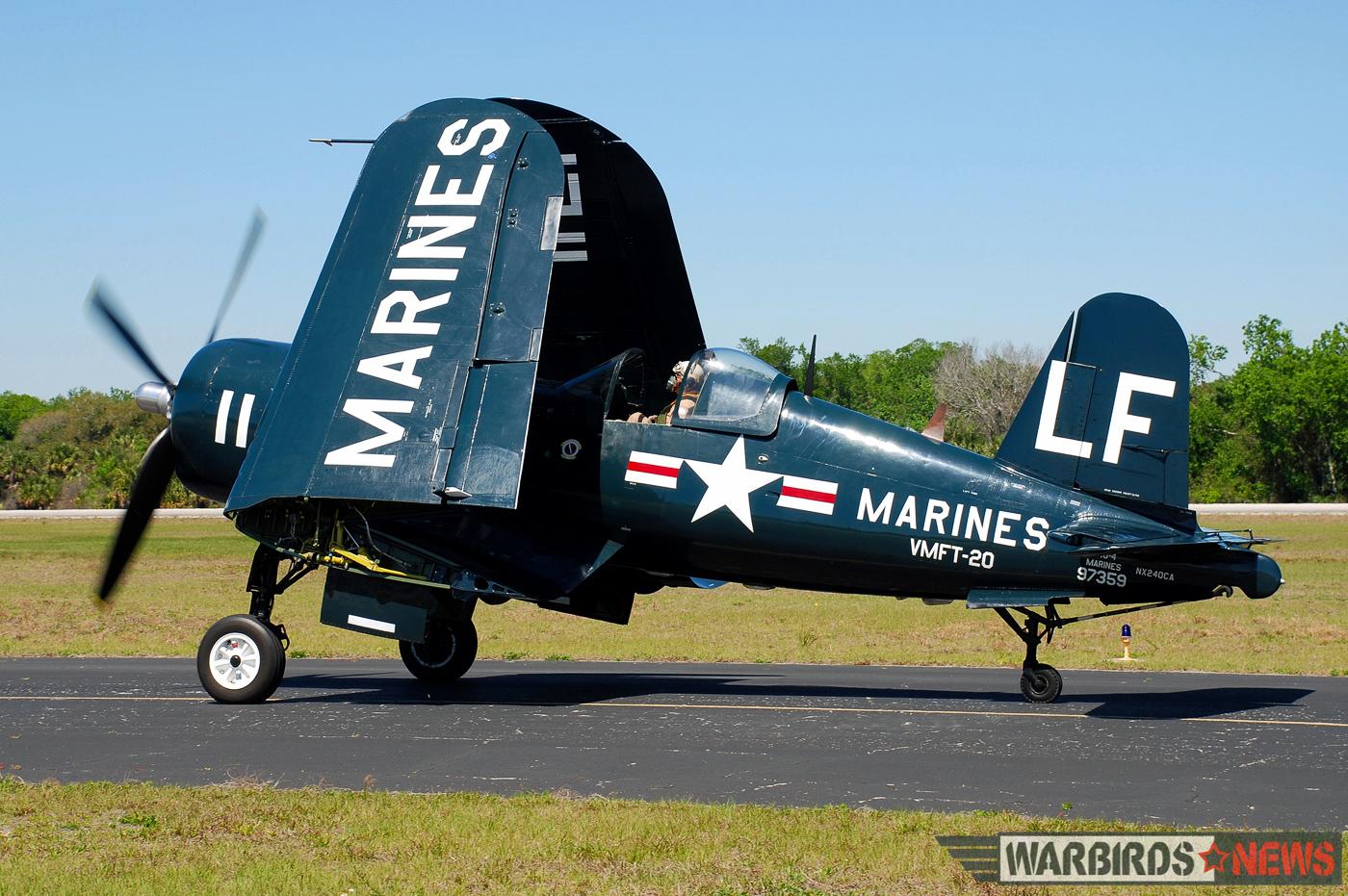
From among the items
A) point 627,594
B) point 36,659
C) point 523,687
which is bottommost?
point 36,659

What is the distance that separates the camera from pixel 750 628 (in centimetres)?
2808

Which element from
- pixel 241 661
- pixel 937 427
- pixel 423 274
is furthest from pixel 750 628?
pixel 423 274

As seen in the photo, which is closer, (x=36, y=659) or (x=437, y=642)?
(x=437, y=642)

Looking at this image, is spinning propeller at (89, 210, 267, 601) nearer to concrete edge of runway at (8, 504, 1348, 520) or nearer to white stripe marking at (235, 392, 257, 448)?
white stripe marking at (235, 392, 257, 448)

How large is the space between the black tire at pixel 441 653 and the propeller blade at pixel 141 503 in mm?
3323

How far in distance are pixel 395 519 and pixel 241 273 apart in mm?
3945

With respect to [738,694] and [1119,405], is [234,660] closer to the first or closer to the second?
[738,694]

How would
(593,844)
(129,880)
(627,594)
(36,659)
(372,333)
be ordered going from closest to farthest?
(129,880) < (593,844) < (372,333) < (627,594) < (36,659)

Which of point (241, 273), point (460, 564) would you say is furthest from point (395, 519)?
point (241, 273)

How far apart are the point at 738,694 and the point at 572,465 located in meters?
3.08

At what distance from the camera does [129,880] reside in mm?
7297

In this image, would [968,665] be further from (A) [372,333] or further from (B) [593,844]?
(B) [593,844]

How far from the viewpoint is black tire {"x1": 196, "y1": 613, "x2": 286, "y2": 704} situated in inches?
540

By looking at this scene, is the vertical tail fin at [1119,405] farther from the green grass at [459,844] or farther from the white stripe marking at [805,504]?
the green grass at [459,844]
